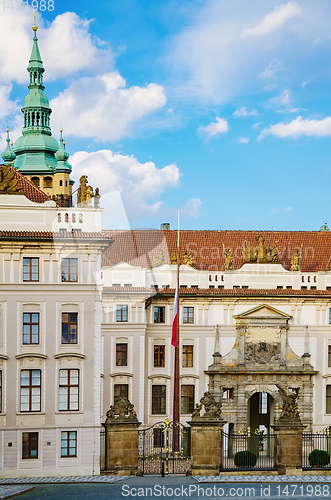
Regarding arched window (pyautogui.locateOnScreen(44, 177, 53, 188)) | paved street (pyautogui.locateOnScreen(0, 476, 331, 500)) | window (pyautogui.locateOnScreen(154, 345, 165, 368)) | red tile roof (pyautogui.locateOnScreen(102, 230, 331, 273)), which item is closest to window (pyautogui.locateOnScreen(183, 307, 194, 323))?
window (pyautogui.locateOnScreen(154, 345, 165, 368))

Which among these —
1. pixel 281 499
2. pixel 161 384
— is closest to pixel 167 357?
pixel 161 384

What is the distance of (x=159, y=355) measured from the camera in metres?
54.4

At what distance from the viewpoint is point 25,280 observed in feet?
124

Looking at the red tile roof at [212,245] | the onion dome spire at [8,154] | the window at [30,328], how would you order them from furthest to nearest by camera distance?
the onion dome spire at [8,154]
the red tile roof at [212,245]
the window at [30,328]

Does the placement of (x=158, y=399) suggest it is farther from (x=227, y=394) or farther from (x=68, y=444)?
(x=68, y=444)

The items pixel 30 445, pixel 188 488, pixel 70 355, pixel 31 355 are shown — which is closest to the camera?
pixel 188 488

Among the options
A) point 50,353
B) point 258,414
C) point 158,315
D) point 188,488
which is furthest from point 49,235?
point 258,414

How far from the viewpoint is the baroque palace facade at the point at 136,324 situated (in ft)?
122

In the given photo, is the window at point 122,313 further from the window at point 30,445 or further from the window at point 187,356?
the window at point 30,445

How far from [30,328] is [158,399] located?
18160mm

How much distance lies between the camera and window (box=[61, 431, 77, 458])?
3703cm

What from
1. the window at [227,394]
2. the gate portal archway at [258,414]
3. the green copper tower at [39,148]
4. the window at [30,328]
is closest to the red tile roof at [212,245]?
the window at [227,394]

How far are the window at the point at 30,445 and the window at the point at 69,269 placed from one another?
23.1 feet

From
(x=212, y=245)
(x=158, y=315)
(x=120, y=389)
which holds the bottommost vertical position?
(x=120, y=389)
